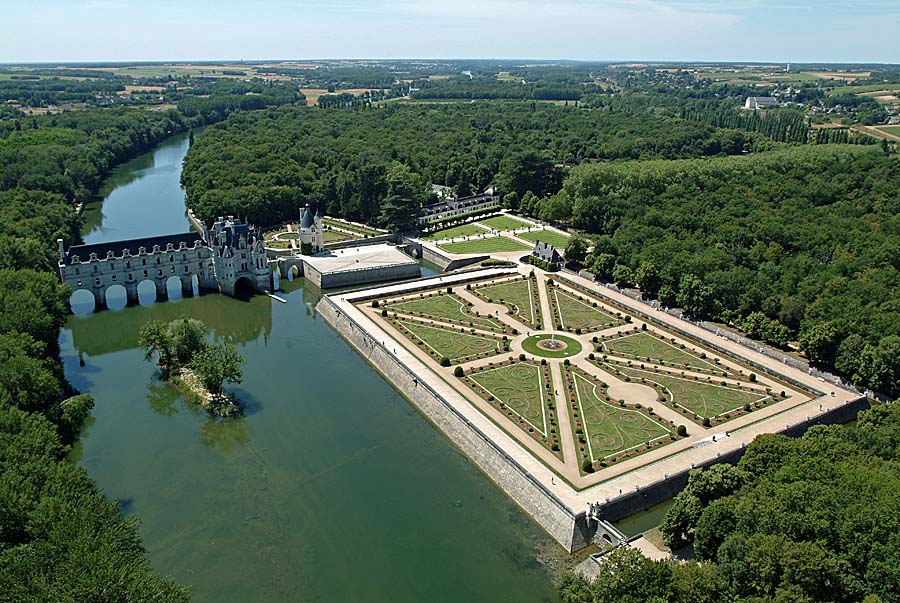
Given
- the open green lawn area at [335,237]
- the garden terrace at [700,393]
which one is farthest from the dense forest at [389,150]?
the garden terrace at [700,393]

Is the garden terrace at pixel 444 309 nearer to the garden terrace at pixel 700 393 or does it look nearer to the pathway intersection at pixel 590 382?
the pathway intersection at pixel 590 382

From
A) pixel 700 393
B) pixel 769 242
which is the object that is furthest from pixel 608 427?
pixel 769 242

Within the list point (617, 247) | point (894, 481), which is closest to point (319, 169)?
point (617, 247)

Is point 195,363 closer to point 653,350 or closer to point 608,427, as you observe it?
point 608,427

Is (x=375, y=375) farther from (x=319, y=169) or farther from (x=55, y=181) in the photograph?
(x=55, y=181)

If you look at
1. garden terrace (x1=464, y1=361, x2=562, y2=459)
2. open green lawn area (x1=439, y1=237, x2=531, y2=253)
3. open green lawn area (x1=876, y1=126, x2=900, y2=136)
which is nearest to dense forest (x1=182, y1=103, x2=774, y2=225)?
open green lawn area (x1=439, y1=237, x2=531, y2=253)
